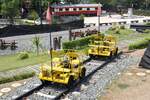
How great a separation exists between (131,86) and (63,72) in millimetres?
4187

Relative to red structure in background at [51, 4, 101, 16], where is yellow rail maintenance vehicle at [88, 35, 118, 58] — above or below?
below

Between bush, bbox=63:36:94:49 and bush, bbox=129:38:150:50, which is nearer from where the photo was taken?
bush, bbox=63:36:94:49

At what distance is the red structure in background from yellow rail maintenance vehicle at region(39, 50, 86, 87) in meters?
62.0

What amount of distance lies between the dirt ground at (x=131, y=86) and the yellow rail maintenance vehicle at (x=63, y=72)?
79.9 inches

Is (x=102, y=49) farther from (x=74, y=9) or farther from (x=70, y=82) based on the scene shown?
(x=74, y=9)

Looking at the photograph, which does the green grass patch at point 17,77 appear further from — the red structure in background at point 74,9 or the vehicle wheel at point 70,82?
the red structure in background at point 74,9

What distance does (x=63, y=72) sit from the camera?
17703mm

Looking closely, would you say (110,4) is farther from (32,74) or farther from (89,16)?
(32,74)

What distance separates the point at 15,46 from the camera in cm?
3616

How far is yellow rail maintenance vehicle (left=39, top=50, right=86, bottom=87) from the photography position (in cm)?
1752

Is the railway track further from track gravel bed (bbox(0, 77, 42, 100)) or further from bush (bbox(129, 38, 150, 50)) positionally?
bush (bbox(129, 38, 150, 50))

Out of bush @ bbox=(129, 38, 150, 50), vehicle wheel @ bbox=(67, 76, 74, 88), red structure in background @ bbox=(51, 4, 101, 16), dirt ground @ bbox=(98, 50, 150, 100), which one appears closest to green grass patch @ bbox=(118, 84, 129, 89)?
dirt ground @ bbox=(98, 50, 150, 100)

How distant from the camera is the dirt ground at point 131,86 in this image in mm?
16913

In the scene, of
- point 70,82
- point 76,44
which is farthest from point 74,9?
point 70,82
